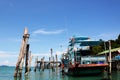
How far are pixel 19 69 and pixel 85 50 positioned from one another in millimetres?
14921

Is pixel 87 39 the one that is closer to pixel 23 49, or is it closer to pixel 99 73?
pixel 99 73

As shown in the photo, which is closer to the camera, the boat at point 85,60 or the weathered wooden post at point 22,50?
the weathered wooden post at point 22,50

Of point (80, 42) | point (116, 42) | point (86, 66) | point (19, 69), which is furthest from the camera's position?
point (116, 42)

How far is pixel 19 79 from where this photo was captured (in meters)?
33.3

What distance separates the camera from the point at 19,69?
32.7 m

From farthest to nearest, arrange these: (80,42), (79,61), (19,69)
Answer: (80,42) < (79,61) < (19,69)

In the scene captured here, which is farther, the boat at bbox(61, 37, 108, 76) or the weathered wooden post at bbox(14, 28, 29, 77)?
the boat at bbox(61, 37, 108, 76)

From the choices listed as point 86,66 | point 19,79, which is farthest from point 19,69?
point 86,66

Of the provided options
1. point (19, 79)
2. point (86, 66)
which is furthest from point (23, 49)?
point (86, 66)

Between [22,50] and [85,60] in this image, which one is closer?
[22,50]

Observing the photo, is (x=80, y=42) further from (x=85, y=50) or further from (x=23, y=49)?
(x=23, y=49)

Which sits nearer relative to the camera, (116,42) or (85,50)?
(85,50)

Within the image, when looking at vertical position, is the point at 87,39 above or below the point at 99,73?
above

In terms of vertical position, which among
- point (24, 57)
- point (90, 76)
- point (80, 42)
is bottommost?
point (90, 76)
